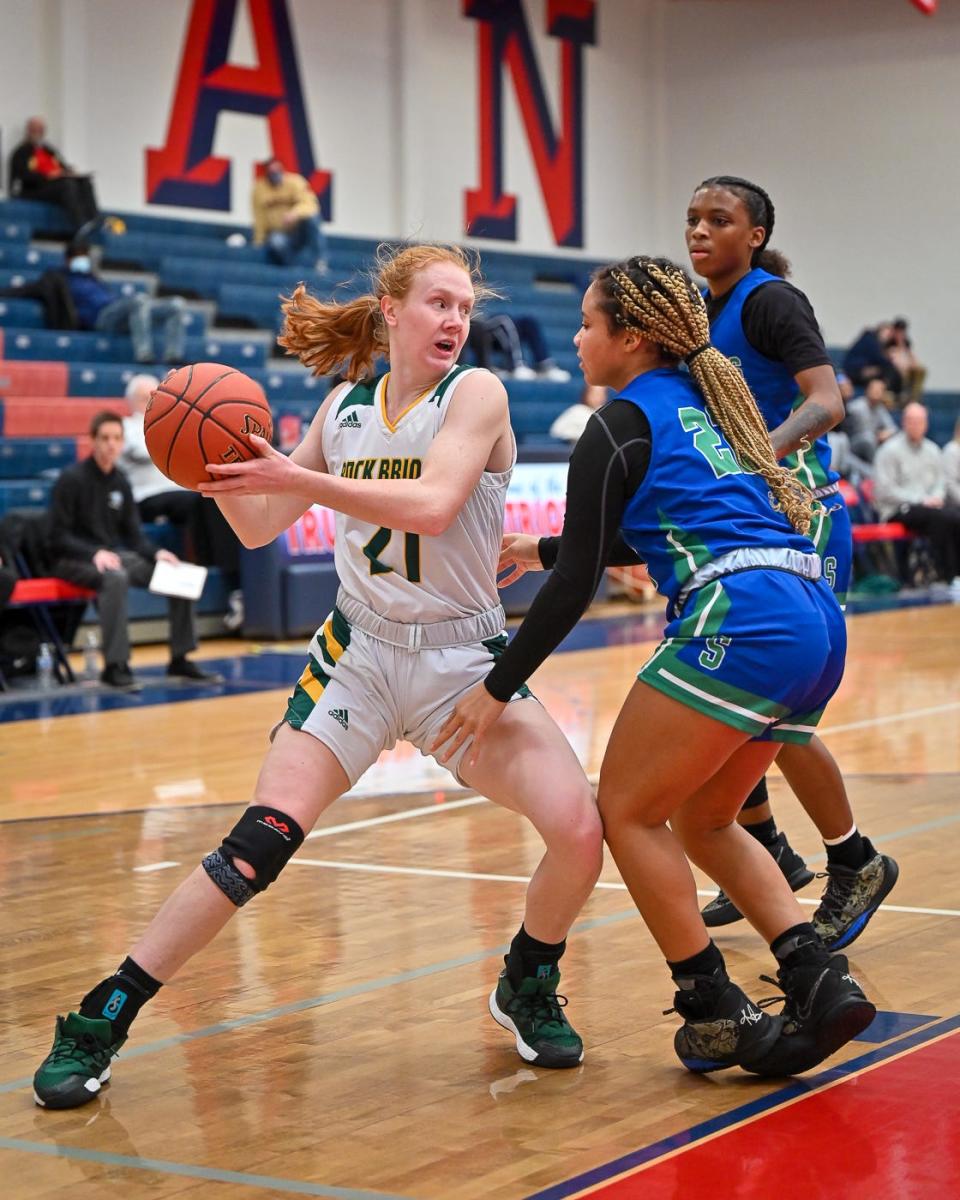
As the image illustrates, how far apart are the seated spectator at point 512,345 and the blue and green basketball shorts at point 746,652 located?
45.8 feet

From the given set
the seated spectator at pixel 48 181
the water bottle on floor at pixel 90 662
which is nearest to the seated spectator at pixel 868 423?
the seated spectator at pixel 48 181

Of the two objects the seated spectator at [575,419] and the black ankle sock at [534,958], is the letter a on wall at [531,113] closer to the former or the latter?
the seated spectator at [575,419]

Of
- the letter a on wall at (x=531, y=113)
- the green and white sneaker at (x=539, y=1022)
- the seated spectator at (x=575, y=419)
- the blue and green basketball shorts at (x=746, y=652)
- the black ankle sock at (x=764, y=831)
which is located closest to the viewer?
the blue and green basketball shorts at (x=746, y=652)

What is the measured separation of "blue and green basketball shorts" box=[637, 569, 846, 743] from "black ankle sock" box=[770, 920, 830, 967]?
0.43m

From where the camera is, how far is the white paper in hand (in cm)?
1027

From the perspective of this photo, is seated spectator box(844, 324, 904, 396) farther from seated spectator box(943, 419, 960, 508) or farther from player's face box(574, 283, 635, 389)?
player's face box(574, 283, 635, 389)

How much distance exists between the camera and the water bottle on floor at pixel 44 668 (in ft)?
33.8

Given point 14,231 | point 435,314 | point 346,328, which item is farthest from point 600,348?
point 14,231

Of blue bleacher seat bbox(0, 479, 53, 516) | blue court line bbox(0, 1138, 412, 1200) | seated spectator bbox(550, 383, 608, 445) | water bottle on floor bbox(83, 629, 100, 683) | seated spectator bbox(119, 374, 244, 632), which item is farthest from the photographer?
seated spectator bbox(550, 383, 608, 445)

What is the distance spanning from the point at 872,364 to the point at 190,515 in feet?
37.1

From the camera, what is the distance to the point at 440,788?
7043 mm

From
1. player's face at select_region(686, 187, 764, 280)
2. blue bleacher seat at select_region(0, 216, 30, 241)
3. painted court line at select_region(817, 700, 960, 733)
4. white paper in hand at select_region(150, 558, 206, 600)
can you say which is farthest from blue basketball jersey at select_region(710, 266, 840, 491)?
blue bleacher seat at select_region(0, 216, 30, 241)

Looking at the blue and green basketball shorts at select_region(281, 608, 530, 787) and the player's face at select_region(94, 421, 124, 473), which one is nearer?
the blue and green basketball shorts at select_region(281, 608, 530, 787)

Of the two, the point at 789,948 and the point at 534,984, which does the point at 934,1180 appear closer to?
the point at 789,948
